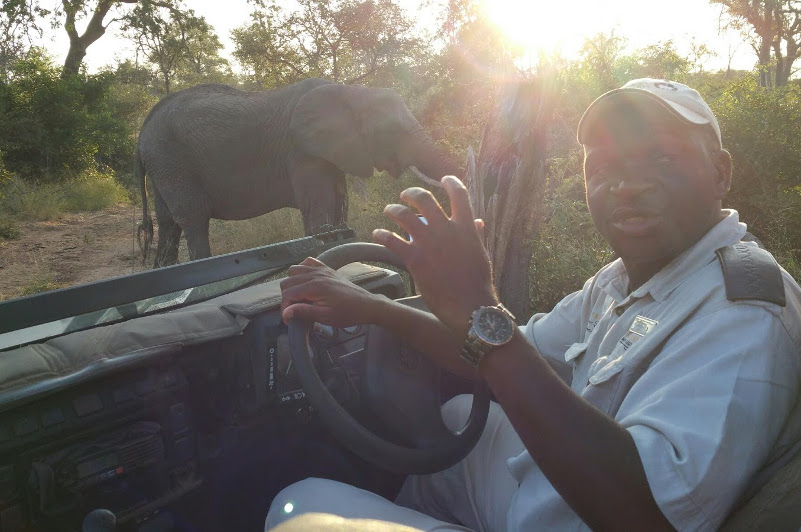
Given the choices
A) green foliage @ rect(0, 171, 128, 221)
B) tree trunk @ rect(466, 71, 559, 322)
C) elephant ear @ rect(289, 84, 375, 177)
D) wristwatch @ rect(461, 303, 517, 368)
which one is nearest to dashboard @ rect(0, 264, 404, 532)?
wristwatch @ rect(461, 303, 517, 368)

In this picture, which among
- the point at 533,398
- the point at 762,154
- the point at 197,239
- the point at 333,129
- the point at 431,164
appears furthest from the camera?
the point at 197,239

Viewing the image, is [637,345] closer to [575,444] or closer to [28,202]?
[575,444]

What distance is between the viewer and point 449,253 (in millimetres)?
1123

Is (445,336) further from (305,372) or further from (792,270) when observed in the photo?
(792,270)

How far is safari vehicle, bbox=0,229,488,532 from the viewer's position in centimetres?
136

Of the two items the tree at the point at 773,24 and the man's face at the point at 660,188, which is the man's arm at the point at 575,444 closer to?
the man's face at the point at 660,188

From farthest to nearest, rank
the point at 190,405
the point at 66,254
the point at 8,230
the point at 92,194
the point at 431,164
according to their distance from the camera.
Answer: the point at 92,194 → the point at 8,230 → the point at 66,254 → the point at 431,164 → the point at 190,405

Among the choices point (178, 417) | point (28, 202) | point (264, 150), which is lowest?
point (178, 417)

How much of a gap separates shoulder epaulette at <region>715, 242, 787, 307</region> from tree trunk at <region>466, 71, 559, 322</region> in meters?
2.65

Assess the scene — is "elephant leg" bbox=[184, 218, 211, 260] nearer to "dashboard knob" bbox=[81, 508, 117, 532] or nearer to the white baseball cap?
"dashboard knob" bbox=[81, 508, 117, 532]

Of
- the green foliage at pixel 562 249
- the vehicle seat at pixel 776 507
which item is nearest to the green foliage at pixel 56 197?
Result: the green foliage at pixel 562 249

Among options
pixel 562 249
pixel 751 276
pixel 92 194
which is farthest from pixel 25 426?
pixel 92 194

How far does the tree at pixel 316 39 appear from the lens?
1262 centimetres

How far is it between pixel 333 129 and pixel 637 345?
6.41m
